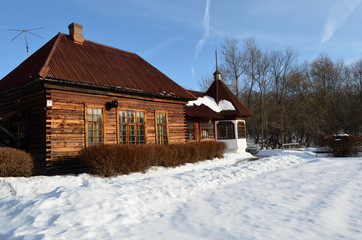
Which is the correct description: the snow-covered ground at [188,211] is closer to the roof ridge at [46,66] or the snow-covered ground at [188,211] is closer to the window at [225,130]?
the roof ridge at [46,66]

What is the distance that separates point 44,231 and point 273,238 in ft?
10.9

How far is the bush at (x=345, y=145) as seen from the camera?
1491 cm

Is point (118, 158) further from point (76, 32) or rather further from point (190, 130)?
point (190, 130)

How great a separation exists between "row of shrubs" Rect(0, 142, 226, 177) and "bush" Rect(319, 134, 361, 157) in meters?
8.51

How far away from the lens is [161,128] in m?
13.9

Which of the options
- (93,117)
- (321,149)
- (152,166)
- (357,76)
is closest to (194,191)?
(152,166)

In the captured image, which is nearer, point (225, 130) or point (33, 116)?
point (33, 116)

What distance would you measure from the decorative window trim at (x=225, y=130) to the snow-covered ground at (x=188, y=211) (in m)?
13.5

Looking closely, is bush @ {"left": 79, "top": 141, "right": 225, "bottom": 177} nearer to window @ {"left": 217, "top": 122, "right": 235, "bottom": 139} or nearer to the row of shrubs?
the row of shrubs

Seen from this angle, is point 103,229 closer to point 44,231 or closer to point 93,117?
point 44,231

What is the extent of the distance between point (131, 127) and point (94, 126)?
6.48 ft

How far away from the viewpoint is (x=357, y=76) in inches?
1382

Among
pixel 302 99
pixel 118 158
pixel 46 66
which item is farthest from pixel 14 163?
pixel 302 99

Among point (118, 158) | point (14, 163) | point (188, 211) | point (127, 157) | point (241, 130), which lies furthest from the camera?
point (241, 130)
